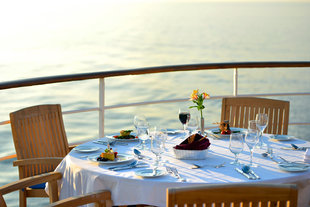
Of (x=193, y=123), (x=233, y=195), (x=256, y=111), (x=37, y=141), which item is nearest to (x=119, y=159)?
(x=193, y=123)

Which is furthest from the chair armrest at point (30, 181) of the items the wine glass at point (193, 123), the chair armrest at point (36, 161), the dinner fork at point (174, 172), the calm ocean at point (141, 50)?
the calm ocean at point (141, 50)

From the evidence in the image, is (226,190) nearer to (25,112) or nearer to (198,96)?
(198,96)

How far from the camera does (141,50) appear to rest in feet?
92.0

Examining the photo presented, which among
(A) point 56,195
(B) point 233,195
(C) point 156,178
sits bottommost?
(A) point 56,195

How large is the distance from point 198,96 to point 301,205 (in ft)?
2.81

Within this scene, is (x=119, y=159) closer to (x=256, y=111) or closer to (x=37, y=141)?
(x=37, y=141)

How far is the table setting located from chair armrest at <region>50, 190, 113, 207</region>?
0.04m

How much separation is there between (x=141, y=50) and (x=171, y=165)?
85.5 ft

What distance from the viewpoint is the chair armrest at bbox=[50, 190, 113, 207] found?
1.98 m

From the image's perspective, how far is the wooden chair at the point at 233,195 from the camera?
139 cm

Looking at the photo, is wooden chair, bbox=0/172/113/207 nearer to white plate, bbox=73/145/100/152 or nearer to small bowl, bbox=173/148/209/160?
white plate, bbox=73/145/100/152

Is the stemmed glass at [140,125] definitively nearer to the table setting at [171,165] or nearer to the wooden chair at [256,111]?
Result: the table setting at [171,165]

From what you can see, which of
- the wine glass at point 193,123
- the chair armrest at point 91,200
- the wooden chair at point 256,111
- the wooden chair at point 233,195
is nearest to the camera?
the wooden chair at point 233,195

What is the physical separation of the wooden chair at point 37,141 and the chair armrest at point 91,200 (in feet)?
2.21
